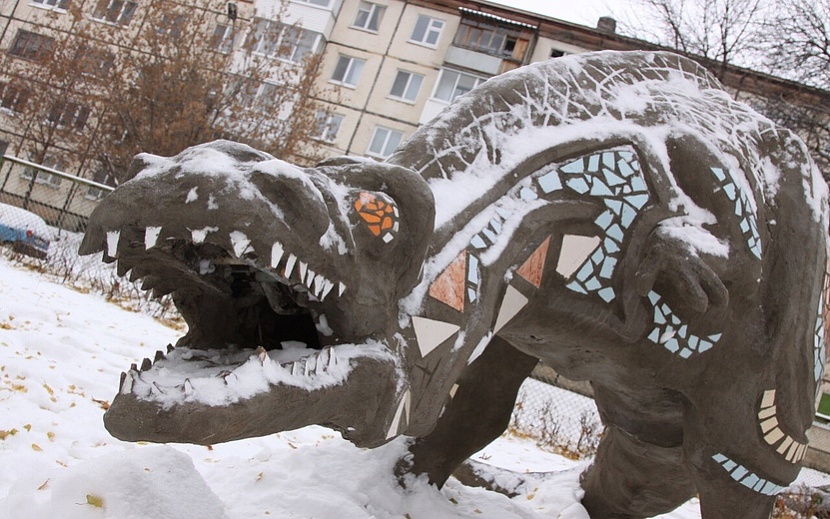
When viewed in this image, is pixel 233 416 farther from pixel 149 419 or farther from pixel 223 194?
pixel 223 194

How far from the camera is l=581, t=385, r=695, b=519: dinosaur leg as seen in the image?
3.10 m

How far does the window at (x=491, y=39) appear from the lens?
2178 centimetres

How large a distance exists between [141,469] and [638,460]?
2.21 m

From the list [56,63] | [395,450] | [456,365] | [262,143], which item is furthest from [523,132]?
[56,63]

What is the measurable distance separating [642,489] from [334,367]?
235 cm

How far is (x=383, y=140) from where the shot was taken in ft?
73.7

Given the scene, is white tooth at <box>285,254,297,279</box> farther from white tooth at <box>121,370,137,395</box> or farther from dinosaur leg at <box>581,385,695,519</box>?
dinosaur leg at <box>581,385,695,519</box>

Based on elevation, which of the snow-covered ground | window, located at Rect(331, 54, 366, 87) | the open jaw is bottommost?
the snow-covered ground

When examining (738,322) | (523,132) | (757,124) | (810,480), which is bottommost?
(810,480)

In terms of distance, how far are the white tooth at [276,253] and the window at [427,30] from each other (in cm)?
2196

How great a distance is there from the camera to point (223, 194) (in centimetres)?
157

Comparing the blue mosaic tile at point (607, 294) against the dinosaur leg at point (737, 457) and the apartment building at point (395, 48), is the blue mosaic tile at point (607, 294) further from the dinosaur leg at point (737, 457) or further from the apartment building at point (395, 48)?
the apartment building at point (395, 48)

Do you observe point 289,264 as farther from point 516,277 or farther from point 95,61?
point 95,61

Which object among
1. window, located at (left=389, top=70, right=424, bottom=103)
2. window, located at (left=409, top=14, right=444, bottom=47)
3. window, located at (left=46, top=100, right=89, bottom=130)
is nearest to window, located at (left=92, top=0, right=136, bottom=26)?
window, located at (left=46, top=100, right=89, bottom=130)
